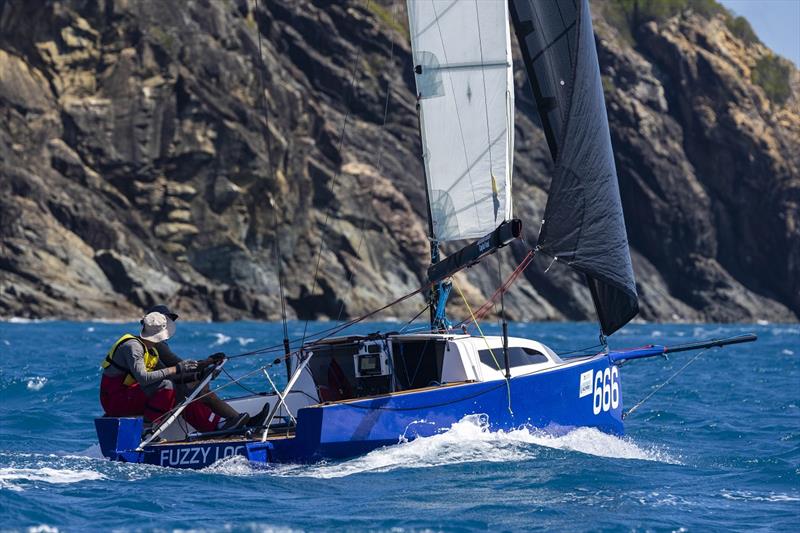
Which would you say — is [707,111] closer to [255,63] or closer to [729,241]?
[729,241]

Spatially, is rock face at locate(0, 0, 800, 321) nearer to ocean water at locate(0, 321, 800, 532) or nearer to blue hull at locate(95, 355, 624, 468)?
ocean water at locate(0, 321, 800, 532)

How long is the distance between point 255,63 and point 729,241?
4608 cm

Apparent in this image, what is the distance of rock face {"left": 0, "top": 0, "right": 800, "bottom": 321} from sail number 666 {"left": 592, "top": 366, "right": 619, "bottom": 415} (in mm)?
29403

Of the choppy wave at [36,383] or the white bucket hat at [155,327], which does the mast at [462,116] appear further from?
the choppy wave at [36,383]

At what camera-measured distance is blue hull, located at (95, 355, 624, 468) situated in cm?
1160

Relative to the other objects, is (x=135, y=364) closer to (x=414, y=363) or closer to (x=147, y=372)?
(x=147, y=372)

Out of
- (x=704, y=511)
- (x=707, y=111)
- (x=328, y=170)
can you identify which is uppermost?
(x=707, y=111)

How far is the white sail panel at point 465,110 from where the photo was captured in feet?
48.9

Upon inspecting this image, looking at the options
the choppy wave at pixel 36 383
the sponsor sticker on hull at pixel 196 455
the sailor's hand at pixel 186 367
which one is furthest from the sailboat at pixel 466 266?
the choppy wave at pixel 36 383

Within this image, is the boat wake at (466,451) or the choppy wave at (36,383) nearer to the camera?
the boat wake at (466,451)

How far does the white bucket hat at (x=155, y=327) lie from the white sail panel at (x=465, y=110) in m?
4.33

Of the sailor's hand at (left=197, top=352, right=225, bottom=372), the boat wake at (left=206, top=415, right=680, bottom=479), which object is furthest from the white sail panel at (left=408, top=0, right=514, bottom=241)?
the sailor's hand at (left=197, top=352, right=225, bottom=372)

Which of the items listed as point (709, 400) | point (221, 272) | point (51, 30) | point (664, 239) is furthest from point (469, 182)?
point (664, 239)

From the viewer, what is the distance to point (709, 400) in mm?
21078
